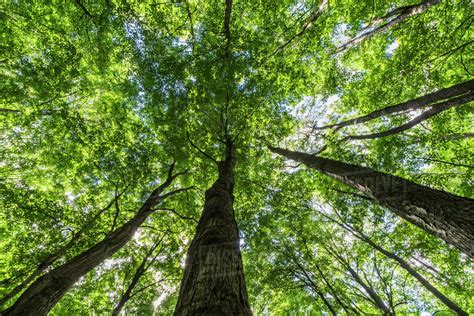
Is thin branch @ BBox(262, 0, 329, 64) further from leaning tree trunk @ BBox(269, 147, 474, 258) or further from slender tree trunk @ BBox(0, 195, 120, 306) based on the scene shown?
slender tree trunk @ BBox(0, 195, 120, 306)

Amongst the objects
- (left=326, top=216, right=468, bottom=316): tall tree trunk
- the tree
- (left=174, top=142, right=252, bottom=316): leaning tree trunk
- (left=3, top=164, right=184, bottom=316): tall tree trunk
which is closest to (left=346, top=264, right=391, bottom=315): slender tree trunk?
the tree

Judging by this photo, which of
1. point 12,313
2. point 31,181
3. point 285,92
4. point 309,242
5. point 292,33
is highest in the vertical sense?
point 292,33

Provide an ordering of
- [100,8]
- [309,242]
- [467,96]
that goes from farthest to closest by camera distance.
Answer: [309,242] → [100,8] → [467,96]

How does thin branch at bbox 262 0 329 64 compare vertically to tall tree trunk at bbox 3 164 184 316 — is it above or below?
above

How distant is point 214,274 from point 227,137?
267 inches

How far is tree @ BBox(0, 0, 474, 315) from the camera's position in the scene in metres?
7.73

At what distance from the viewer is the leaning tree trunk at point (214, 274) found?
1.65 metres

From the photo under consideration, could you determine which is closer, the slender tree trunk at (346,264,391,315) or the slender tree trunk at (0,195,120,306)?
the slender tree trunk at (0,195,120,306)

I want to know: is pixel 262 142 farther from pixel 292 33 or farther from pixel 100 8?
pixel 100 8

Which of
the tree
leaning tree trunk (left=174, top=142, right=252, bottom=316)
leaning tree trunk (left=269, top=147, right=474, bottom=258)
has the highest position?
the tree

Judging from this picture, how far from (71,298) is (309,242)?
12.3 meters

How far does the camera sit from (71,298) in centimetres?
1012

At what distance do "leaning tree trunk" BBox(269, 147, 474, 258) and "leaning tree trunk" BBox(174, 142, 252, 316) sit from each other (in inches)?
112

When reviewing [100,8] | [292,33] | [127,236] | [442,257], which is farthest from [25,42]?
[442,257]
